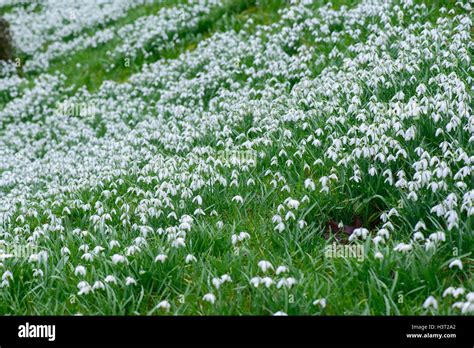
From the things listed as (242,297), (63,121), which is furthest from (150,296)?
(63,121)

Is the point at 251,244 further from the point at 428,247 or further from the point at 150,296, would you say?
the point at 428,247

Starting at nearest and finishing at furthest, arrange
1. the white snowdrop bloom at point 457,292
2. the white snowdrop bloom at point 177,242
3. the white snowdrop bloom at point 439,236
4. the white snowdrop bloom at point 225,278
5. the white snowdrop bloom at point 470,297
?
1. the white snowdrop bloom at point 470,297
2. the white snowdrop bloom at point 457,292
3. the white snowdrop bloom at point 439,236
4. the white snowdrop bloom at point 225,278
5. the white snowdrop bloom at point 177,242

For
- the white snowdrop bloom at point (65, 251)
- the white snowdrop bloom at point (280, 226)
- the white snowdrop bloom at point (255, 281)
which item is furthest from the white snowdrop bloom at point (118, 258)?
the white snowdrop bloom at point (280, 226)

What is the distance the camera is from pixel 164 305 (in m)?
4.34

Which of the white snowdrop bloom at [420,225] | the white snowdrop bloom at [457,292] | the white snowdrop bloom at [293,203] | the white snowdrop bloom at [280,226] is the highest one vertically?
the white snowdrop bloom at [420,225]

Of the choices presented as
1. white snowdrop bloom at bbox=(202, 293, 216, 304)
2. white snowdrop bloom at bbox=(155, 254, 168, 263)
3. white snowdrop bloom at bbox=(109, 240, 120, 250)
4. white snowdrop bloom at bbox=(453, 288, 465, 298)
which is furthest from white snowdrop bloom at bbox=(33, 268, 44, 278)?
white snowdrop bloom at bbox=(453, 288, 465, 298)

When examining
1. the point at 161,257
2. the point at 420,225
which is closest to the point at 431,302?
the point at 420,225

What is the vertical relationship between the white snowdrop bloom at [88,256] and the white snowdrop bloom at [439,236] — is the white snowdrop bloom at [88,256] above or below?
below

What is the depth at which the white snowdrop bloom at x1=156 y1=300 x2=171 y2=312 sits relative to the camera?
4344 millimetres

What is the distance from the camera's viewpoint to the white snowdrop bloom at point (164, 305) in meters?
4.34

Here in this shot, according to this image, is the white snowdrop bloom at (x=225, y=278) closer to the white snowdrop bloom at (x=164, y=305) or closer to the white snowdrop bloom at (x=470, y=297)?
the white snowdrop bloom at (x=164, y=305)

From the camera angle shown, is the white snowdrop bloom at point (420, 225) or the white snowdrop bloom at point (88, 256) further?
the white snowdrop bloom at point (88, 256)

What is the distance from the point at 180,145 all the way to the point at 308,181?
11.3 ft

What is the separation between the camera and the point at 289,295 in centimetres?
434
